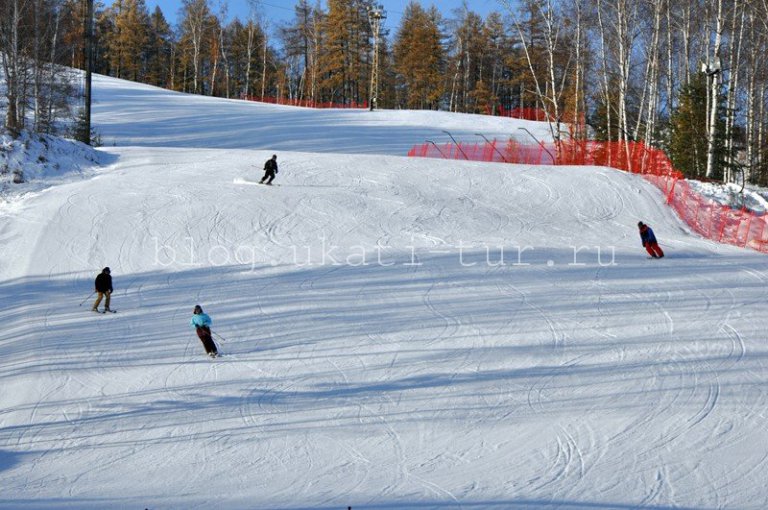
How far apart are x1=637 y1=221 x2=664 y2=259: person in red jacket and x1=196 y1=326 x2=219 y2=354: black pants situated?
10.6 metres

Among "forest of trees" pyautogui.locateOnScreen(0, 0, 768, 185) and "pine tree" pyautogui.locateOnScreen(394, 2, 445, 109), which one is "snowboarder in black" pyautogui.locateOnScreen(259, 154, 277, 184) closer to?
"forest of trees" pyautogui.locateOnScreen(0, 0, 768, 185)

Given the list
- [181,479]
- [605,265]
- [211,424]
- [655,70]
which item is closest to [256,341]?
[211,424]

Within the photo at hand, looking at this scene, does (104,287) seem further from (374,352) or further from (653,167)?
(653,167)

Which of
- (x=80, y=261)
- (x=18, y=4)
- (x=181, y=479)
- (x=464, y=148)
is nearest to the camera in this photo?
(x=181, y=479)

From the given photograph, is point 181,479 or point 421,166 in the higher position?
point 421,166

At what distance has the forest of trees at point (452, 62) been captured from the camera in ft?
87.9

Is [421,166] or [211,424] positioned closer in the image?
[211,424]

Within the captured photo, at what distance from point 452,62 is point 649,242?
46257 mm

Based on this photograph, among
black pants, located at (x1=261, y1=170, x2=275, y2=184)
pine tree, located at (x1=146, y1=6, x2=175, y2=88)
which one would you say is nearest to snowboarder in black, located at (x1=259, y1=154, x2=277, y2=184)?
black pants, located at (x1=261, y1=170, x2=275, y2=184)

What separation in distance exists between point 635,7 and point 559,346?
65.9 feet

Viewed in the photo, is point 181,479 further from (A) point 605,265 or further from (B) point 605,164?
(B) point 605,164

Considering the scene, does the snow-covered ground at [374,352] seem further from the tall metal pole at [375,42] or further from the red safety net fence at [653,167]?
the tall metal pole at [375,42]

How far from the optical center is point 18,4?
24.3 meters

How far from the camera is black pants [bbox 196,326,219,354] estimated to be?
11.0 meters
